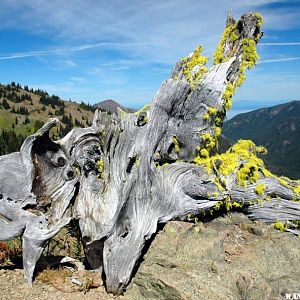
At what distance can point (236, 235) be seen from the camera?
10.4m

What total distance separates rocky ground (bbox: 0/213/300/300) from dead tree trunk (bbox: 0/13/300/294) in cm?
43

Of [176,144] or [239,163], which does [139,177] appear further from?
[239,163]

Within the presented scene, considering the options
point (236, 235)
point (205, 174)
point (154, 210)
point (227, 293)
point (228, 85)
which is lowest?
point (227, 293)

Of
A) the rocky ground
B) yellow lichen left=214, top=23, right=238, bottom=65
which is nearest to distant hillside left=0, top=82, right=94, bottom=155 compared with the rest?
yellow lichen left=214, top=23, right=238, bottom=65

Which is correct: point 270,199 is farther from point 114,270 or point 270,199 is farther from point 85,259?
point 85,259

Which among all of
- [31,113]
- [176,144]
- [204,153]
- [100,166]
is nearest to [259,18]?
[204,153]

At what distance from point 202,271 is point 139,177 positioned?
292cm

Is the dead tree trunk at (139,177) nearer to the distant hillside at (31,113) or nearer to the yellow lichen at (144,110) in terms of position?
the yellow lichen at (144,110)

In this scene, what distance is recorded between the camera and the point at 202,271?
9211 mm

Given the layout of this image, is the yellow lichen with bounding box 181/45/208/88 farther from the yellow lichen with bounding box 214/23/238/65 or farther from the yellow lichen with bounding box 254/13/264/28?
the yellow lichen with bounding box 254/13/264/28

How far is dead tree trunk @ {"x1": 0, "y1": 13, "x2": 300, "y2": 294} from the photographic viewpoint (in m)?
9.97

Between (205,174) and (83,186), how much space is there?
3610 millimetres

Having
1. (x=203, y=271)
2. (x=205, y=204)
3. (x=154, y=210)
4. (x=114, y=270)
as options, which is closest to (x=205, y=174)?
(x=205, y=204)

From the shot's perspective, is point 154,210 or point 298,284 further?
point 154,210
